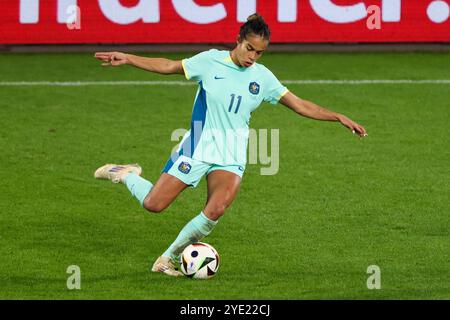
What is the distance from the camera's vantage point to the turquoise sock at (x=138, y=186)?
32.4ft

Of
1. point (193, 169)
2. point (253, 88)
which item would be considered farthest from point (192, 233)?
point (253, 88)

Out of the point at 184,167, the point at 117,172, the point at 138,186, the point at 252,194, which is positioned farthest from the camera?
the point at 252,194

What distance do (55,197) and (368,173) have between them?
11.5 ft

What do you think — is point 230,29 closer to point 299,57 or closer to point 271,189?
point 299,57

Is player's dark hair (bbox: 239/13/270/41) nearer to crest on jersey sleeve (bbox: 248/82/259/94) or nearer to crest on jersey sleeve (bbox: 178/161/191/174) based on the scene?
crest on jersey sleeve (bbox: 248/82/259/94)

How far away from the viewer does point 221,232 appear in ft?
36.6

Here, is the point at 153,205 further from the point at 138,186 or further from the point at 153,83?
the point at 153,83

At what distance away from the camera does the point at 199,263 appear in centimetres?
947

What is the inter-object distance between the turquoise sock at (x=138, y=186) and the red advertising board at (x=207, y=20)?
9.68m

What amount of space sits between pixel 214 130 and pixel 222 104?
0.22 m

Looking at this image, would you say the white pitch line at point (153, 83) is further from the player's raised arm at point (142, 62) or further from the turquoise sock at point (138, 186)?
the player's raised arm at point (142, 62)

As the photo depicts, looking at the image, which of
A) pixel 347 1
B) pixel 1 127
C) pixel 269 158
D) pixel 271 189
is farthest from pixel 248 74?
pixel 347 1

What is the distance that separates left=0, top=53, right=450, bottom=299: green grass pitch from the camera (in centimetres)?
952

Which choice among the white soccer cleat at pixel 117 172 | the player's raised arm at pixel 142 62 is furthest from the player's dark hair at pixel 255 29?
the white soccer cleat at pixel 117 172
